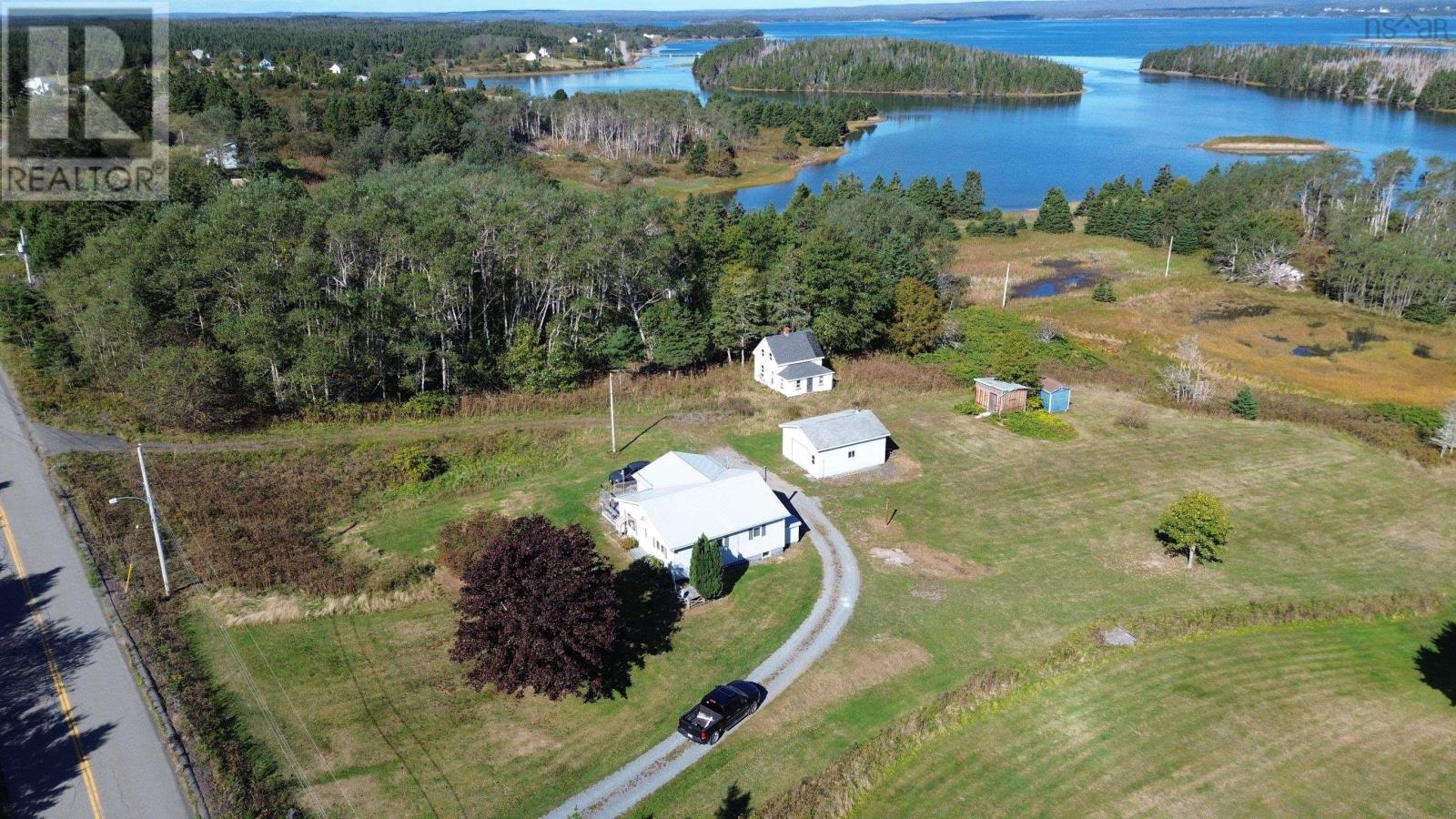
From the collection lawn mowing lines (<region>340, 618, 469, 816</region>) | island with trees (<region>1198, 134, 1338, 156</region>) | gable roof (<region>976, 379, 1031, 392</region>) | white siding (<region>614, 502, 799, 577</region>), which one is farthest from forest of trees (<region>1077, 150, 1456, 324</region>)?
lawn mowing lines (<region>340, 618, 469, 816</region>)

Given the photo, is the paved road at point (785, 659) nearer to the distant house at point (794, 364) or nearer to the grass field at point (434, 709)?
the grass field at point (434, 709)

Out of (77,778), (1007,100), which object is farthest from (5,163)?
(1007,100)

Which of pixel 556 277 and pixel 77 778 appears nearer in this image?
pixel 77 778

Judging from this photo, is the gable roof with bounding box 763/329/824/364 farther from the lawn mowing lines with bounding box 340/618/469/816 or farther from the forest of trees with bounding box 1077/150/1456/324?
the forest of trees with bounding box 1077/150/1456/324

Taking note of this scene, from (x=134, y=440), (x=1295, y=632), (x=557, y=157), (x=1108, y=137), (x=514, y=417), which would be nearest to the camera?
(x=1295, y=632)

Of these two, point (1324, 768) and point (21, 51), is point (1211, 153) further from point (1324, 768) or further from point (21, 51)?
point (21, 51)

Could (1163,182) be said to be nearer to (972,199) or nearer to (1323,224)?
(1323,224)

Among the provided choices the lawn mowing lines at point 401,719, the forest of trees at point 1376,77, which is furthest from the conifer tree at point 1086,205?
the forest of trees at point 1376,77
